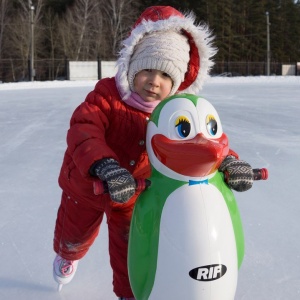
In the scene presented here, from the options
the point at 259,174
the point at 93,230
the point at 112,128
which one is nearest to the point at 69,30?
the point at 93,230

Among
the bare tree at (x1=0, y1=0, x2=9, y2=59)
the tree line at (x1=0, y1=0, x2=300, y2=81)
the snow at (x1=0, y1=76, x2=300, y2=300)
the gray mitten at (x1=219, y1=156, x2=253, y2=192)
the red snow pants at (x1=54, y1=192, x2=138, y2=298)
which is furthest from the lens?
the bare tree at (x1=0, y1=0, x2=9, y2=59)

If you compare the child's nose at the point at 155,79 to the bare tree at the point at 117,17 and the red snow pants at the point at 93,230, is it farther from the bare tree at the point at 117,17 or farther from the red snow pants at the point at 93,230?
the bare tree at the point at 117,17

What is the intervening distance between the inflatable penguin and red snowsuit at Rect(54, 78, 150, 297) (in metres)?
0.22

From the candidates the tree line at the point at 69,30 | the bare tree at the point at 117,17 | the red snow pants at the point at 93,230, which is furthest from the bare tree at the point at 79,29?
the red snow pants at the point at 93,230

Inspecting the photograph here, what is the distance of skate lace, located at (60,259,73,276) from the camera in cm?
136

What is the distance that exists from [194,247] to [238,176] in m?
0.19

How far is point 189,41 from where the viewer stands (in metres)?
1.23

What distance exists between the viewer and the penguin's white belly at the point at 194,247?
2.87 ft

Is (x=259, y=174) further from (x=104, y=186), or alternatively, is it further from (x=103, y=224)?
(x=103, y=224)

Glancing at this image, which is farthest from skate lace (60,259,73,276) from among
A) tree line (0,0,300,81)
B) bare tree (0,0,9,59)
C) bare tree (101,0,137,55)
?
bare tree (0,0,9,59)

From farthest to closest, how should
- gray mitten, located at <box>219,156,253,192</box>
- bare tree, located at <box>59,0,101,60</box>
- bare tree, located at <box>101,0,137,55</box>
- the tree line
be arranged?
bare tree, located at <box>101,0,137,55</box>
bare tree, located at <box>59,0,101,60</box>
the tree line
gray mitten, located at <box>219,156,253,192</box>

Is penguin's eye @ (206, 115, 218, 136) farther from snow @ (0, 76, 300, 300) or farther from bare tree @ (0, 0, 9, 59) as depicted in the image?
bare tree @ (0, 0, 9, 59)

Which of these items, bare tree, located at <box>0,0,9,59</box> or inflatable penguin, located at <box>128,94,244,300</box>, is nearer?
Answer: inflatable penguin, located at <box>128,94,244,300</box>

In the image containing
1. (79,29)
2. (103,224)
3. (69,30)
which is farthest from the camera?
(79,29)
